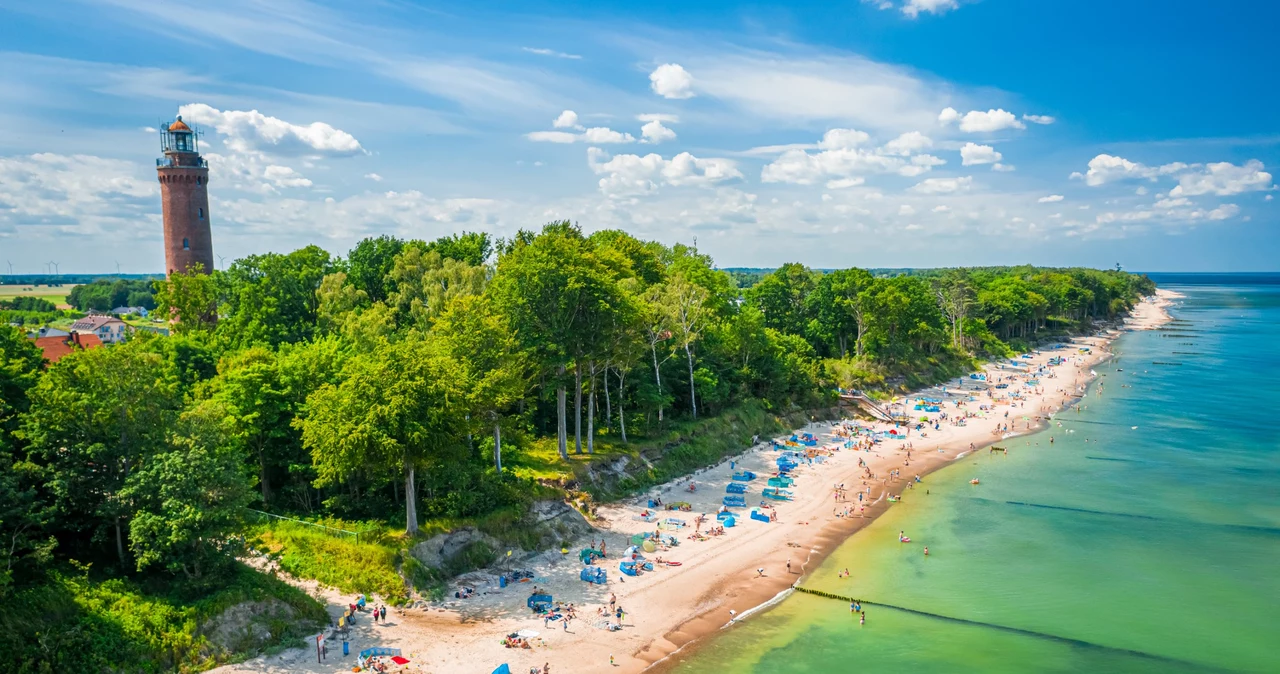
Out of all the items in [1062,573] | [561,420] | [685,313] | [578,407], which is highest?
[685,313]

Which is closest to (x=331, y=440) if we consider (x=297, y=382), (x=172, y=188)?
(x=297, y=382)

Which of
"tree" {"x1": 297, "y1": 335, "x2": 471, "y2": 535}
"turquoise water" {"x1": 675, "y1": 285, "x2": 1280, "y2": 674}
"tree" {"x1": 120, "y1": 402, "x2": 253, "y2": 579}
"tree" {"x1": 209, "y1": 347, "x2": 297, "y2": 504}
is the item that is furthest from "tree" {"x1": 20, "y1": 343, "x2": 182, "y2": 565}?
"turquoise water" {"x1": 675, "y1": 285, "x2": 1280, "y2": 674}

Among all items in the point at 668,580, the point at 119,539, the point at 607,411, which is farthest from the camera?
the point at 607,411

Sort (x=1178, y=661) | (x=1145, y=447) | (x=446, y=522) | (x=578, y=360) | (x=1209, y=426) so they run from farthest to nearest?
(x=1209, y=426) → (x=1145, y=447) → (x=578, y=360) → (x=446, y=522) → (x=1178, y=661)

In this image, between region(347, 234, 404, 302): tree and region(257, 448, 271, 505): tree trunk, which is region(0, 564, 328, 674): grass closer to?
region(257, 448, 271, 505): tree trunk

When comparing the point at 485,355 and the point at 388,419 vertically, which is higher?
the point at 485,355

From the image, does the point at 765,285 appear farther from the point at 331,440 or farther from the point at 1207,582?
the point at 331,440

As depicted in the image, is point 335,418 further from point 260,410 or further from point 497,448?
point 497,448

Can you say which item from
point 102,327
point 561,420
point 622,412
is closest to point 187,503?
point 561,420
